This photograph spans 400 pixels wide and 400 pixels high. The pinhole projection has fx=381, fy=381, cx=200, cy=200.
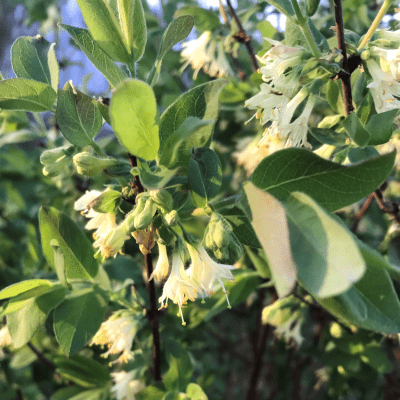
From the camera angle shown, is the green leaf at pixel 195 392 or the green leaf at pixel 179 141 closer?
the green leaf at pixel 179 141

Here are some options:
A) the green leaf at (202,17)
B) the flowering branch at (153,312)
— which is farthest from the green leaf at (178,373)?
the green leaf at (202,17)

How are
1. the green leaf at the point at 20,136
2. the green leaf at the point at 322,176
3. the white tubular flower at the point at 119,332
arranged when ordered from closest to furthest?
1. the green leaf at the point at 322,176
2. the white tubular flower at the point at 119,332
3. the green leaf at the point at 20,136

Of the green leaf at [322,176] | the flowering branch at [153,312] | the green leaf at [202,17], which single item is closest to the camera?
the green leaf at [322,176]

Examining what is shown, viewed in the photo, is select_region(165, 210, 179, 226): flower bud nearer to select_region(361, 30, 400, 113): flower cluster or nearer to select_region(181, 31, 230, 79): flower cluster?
select_region(361, 30, 400, 113): flower cluster

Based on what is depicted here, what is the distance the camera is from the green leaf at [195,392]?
0.70m

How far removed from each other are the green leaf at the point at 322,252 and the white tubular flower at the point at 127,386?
2.22 ft

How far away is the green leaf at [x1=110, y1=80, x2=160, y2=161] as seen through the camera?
Result: 388 mm

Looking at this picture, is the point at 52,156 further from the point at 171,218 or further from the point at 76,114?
the point at 171,218

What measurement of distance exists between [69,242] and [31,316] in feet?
0.49

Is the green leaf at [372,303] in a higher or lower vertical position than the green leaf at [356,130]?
lower

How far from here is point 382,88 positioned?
566mm

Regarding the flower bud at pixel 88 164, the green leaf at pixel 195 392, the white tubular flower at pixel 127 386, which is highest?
the flower bud at pixel 88 164

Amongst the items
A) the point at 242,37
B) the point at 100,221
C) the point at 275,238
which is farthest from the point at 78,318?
the point at 242,37

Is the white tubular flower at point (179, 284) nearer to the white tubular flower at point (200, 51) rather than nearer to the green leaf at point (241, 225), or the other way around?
the green leaf at point (241, 225)
